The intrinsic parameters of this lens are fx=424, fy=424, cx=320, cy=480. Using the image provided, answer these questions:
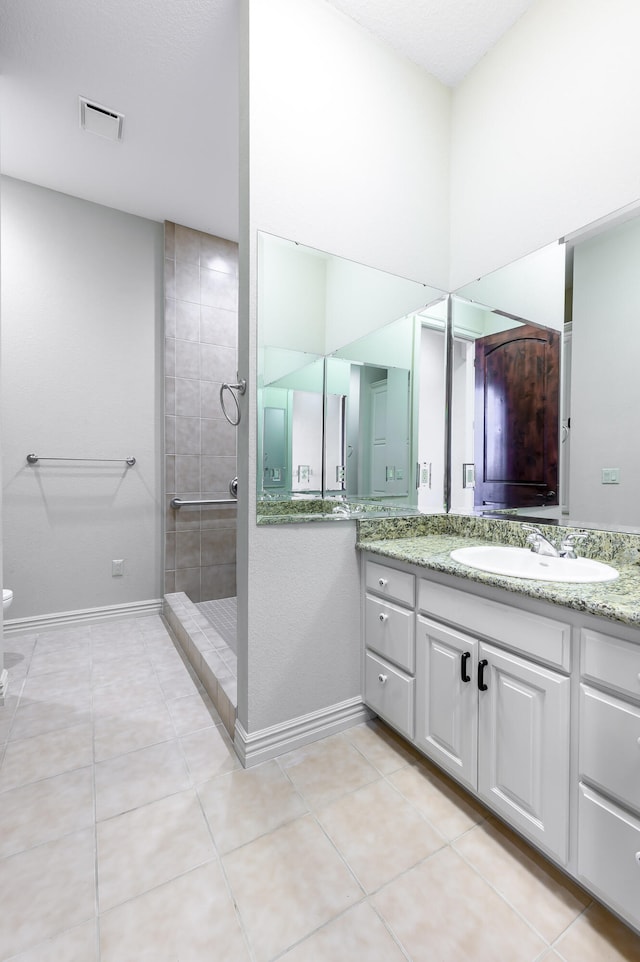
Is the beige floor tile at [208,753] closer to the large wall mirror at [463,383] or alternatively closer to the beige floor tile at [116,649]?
the beige floor tile at [116,649]

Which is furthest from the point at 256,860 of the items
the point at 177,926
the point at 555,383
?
the point at 555,383

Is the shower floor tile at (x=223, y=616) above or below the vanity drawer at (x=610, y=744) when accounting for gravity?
below

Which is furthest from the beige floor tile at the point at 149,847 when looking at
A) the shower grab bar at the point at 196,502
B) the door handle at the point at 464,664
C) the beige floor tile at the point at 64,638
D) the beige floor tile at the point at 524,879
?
the shower grab bar at the point at 196,502

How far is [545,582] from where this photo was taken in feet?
3.63

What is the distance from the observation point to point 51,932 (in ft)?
3.14

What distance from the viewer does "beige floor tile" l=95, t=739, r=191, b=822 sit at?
1.34 meters

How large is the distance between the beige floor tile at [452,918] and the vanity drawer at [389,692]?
0.42 meters

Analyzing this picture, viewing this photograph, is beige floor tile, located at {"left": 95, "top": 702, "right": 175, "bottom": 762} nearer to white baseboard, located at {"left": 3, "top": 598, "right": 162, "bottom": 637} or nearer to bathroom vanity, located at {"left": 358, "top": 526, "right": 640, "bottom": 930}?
bathroom vanity, located at {"left": 358, "top": 526, "right": 640, "bottom": 930}

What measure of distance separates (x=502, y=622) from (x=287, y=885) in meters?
0.86

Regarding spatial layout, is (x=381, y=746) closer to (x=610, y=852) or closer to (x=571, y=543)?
(x=610, y=852)

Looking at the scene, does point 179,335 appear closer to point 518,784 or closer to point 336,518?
point 336,518

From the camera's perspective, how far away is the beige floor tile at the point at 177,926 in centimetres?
91

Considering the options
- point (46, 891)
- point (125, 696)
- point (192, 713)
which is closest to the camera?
point (46, 891)

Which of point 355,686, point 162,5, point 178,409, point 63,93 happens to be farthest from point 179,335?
point 355,686
